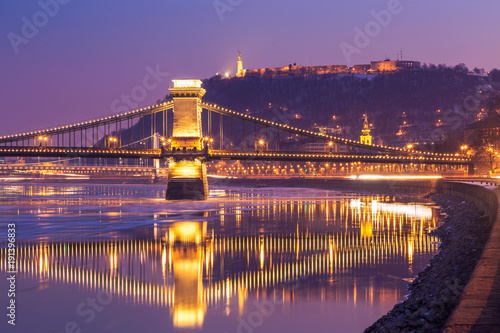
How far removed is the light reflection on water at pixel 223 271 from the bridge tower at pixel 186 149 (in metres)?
27.9

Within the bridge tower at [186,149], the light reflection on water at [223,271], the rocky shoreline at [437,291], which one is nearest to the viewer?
the rocky shoreline at [437,291]

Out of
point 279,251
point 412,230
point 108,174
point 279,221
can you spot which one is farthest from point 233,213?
point 108,174

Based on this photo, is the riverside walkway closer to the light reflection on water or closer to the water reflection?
the light reflection on water

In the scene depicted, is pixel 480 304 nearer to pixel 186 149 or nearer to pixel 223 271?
pixel 223 271

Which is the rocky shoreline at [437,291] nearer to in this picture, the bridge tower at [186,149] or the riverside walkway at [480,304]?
the riverside walkway at [480,304]

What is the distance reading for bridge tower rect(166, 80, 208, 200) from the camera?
6688 cm

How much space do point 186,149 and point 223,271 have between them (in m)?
46.5

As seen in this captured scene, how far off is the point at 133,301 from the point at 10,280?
5124 mm

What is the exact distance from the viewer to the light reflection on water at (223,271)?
589 inches

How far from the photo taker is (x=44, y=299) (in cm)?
1673

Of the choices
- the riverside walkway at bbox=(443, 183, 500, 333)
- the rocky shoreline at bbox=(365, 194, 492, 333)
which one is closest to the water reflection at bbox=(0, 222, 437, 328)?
the rocky shoreline at bbox=(365, 194, 492, 333)

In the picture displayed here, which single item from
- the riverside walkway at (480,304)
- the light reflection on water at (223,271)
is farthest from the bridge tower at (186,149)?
the riverside walkway at (480,304)

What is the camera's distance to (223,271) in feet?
68.7

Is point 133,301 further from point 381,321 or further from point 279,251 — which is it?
point 279,251
